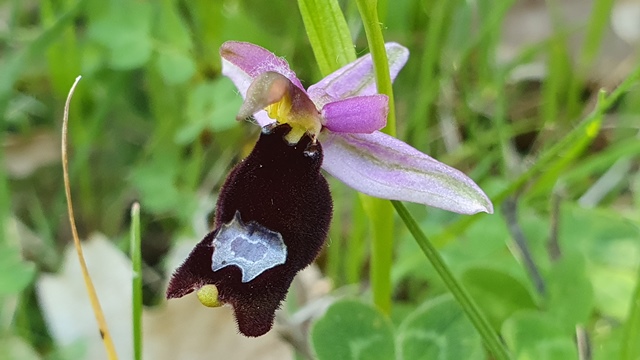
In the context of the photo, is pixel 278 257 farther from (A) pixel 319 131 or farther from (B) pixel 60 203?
(B) pixel 60 203

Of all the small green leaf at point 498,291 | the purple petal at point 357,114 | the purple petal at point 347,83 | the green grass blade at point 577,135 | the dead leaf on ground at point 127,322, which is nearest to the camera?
the purple petal at point 357,114

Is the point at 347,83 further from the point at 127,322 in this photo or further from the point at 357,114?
the point at 127,322

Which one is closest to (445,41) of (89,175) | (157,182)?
(157,182)

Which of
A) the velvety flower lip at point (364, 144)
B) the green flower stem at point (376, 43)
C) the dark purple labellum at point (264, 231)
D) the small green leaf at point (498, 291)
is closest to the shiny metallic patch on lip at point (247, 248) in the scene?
the dark purple labellum at point (264, 231)

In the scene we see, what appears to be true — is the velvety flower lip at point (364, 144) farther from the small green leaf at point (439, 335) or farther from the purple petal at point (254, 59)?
the small green leaf at point (439, 335)

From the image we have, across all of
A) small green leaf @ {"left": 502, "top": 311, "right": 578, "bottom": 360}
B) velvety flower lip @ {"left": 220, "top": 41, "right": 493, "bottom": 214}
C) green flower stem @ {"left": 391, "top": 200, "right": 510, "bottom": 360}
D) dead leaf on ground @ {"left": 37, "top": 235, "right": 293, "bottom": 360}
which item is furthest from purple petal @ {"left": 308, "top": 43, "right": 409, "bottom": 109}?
dead leaf on ground @ {"left": 37, "top": 235, "right": 293, "bottom": 360}

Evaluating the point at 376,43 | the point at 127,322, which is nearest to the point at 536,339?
the point at 376,43
